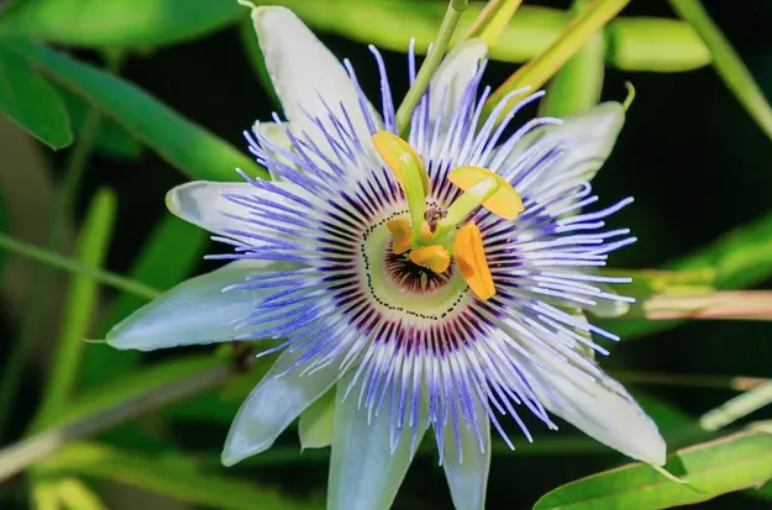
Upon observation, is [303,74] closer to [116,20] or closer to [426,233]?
[426,233]

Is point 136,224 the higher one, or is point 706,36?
point 136,224

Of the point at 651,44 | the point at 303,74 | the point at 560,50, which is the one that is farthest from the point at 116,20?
the point at 651,44

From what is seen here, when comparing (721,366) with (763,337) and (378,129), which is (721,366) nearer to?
(763,337)

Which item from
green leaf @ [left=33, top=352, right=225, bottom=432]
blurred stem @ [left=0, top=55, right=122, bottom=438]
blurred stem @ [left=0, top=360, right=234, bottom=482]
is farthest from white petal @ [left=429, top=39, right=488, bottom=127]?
blurred stem @ [left=0, top=55, right=122, bottom=438]

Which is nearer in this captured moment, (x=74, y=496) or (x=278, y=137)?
(x=278, y=137)

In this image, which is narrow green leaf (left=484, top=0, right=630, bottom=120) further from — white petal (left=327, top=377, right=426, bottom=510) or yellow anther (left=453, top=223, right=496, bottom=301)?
white petal (left=327, top=377, right=426, bottom=510)

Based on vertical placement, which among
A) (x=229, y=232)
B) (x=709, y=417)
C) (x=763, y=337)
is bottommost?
(x=709, y=417)

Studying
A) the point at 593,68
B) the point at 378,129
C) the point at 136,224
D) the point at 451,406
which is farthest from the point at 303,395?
the point at 136,224

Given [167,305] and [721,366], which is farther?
[721,366]
